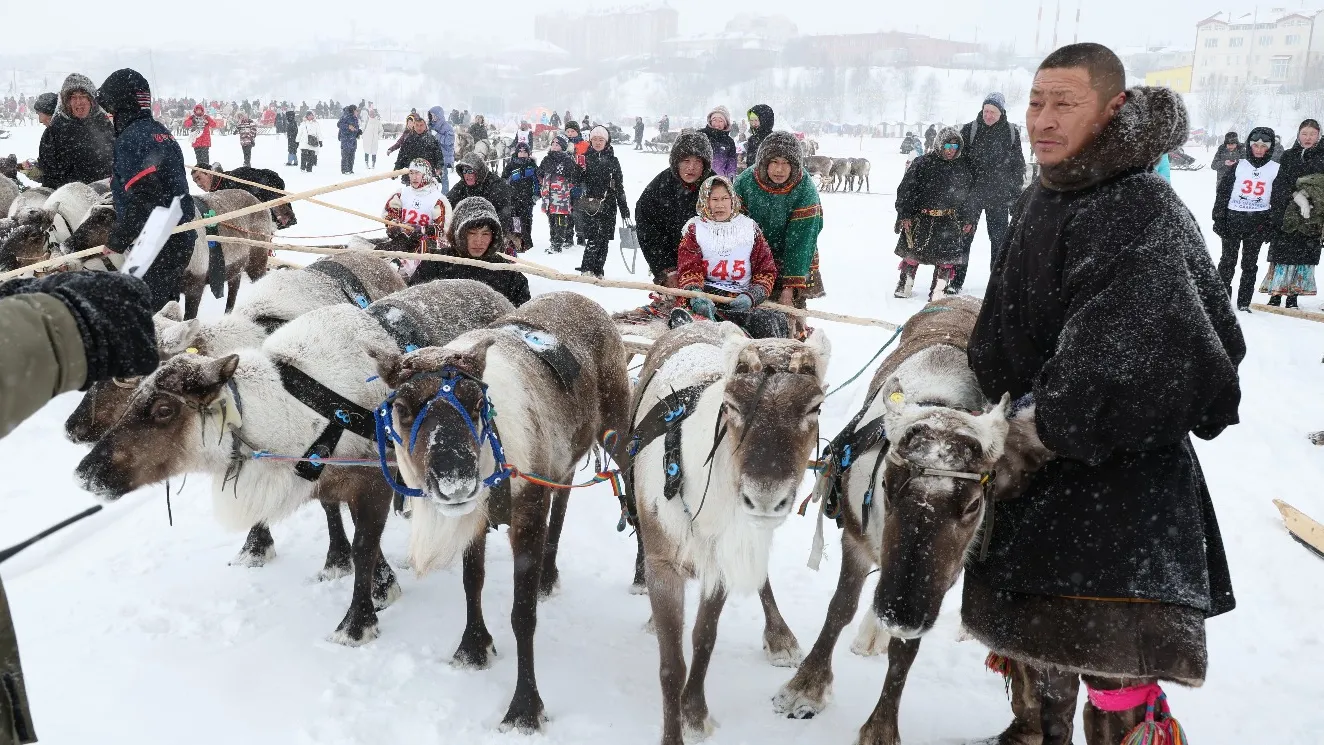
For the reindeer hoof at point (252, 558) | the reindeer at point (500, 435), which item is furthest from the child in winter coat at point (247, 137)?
the reindeer at point (500, 435)

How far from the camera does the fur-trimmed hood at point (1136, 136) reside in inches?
86.9

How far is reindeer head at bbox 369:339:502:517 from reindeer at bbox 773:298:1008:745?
1.39m

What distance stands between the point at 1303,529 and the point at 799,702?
11.7ft

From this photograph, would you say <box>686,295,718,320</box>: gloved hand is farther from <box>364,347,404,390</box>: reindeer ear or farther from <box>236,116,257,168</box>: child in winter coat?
<box>236,116,257,168</box>: child in winter coat

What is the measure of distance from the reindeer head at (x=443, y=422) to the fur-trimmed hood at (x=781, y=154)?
280 cm

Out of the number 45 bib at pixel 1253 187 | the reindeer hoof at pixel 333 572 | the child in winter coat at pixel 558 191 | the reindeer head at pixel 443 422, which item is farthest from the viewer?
the child in winter coat at pixel 558 191

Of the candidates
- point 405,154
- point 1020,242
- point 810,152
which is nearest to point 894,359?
point 1020,242

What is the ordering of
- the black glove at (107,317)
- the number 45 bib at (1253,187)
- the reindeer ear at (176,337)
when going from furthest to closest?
the number 45 bib at (1253,187), the reindeer ear at (176,337), the black glove at (107,317)

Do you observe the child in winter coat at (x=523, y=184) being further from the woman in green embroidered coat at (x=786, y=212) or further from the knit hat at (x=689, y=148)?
the woman in green embroidered coat at (x=786, y=212)

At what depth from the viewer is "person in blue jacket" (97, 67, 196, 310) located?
19.0 feet

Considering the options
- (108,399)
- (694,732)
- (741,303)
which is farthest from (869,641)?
(108,399)

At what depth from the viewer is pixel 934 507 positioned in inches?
96.7

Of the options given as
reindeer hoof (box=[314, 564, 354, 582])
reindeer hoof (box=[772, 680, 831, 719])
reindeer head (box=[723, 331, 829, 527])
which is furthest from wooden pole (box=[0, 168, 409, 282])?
reindeer hoof (box=[772, 680, 831, 719])

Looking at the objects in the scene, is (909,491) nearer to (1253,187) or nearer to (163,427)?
(163,427)
